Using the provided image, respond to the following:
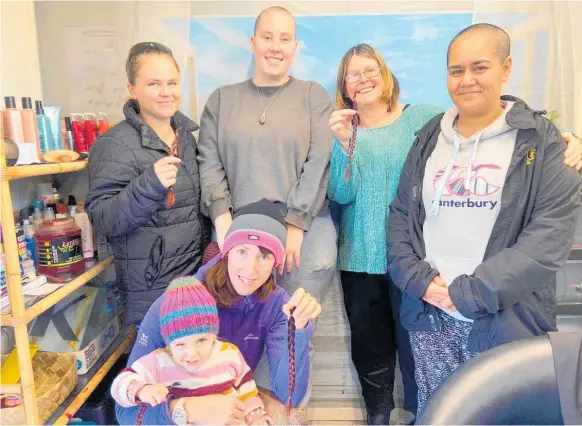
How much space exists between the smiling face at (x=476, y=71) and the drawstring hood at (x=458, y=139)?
0.07 m

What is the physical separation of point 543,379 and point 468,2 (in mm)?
1639

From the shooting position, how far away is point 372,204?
172 centimetres

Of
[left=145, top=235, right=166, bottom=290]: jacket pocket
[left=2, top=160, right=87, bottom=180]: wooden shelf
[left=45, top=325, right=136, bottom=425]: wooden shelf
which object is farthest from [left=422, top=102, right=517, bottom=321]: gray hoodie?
[left=45, top=325, right=136, bottom=425]: wooden shelf

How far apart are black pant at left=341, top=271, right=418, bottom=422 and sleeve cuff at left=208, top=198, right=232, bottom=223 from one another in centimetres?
60

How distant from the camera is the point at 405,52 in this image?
6.75ft

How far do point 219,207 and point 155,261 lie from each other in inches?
11.3

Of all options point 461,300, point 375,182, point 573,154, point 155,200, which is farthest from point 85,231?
point 573,154

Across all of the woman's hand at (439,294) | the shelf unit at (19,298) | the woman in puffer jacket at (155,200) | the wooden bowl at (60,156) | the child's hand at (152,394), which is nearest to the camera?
the child's hand at (152,394)

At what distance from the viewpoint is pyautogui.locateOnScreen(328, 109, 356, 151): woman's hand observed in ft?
4.77

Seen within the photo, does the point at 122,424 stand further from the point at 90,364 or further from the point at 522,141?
the point at 522,141

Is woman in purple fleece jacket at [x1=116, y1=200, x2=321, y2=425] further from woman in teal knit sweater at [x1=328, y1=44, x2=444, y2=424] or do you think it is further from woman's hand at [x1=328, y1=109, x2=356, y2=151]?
woman in teal knit sweater at [x1=328, y1=44, x2=444, y2=424]

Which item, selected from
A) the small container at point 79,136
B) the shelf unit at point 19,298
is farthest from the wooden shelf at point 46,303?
the small container at point 79,136

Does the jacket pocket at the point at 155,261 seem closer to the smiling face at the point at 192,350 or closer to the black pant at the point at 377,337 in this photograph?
the smiling face at the point at 192,350

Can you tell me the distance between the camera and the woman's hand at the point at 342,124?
1.46 meters
